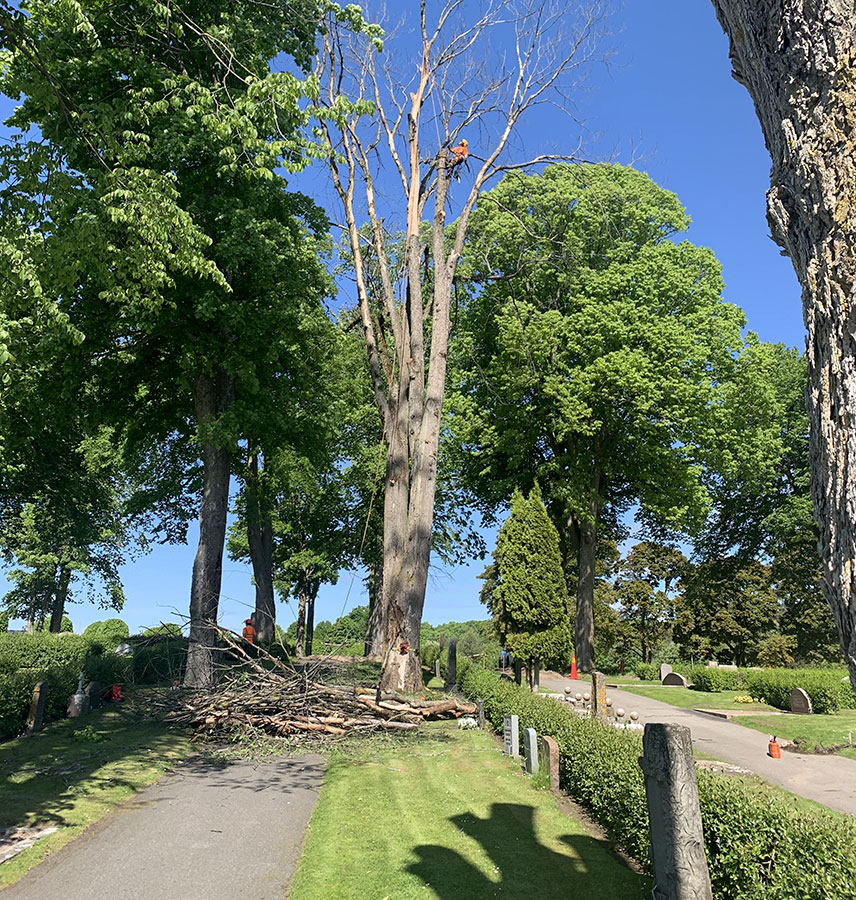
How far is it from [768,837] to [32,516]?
26933 mm

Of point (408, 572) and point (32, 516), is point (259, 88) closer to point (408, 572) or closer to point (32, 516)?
point (408, 572)

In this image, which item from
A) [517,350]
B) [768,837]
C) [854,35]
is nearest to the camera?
[854,35]

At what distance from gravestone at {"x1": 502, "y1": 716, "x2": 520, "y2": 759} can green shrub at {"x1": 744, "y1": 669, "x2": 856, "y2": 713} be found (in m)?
14.1

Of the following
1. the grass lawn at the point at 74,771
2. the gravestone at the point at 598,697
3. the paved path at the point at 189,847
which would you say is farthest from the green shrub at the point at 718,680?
the paved path at the point at 189,847

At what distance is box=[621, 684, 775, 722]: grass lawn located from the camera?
22.2 meters

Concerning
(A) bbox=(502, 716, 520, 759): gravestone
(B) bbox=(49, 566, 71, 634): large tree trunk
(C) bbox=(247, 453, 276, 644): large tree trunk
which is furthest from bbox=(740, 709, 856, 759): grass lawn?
(B) bbox=(49, 566, 71, 634): large tree trunk

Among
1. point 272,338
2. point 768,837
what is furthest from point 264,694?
point 768,837

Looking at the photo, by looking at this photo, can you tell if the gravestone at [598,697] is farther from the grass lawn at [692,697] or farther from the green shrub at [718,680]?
the green shrub at [718,680]

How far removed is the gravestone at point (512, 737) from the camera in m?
11.7

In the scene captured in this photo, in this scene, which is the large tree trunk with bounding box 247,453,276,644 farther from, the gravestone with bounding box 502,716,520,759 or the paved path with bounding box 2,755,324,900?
the paved path with bounding box 2,755,324,900

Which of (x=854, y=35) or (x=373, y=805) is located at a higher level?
(x=854, y=35)

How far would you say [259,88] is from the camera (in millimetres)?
9578

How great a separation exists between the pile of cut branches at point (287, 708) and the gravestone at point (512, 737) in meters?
2.72

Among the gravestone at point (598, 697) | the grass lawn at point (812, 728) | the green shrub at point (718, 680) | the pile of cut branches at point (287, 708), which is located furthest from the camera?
the green shrub at point (718, 680)
